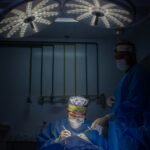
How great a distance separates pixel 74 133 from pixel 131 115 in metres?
0.43

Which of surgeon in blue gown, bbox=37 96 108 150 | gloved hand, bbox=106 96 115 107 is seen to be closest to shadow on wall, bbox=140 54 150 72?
gloved hand, bbox=106 96 115 107

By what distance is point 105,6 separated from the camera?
66.8 inches

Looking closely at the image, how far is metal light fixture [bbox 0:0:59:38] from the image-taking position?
1685mm

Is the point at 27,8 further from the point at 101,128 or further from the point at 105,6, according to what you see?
the point at 101,128

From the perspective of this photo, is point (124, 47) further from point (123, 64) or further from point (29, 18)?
point (29, 18)

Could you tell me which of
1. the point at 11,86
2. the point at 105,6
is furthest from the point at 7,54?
the point at 105,6

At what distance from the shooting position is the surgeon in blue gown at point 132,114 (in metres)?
1.97

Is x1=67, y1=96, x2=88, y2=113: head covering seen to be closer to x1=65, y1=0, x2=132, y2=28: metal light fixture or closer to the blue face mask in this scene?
the blue face mask

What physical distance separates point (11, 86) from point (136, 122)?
1.16 m

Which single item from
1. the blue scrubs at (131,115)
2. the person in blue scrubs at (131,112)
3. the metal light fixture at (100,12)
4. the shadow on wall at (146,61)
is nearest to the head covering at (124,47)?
the person in blue scrubs at (131,112)

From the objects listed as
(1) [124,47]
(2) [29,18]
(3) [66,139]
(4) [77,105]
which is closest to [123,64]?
(1) [124,47]

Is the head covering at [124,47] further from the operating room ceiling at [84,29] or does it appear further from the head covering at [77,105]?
the head covering at [77,105]

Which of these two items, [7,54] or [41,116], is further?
[7,54]

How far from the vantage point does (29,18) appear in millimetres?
1792
